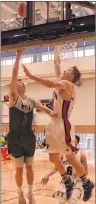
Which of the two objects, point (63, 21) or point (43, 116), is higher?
point (63, 21)

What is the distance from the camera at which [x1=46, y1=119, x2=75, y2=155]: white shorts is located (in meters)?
3.36

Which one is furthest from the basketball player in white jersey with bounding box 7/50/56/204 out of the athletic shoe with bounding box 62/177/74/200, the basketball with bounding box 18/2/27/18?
the basketball with bounding box 18/2/27/18

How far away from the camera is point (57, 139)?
339cm

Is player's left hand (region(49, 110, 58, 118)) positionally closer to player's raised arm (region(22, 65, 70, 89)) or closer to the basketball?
player's raised arm (region(22, 65, 70, 89))

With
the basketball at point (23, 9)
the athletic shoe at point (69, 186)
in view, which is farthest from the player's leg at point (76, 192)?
the basketball at point (23, 9)

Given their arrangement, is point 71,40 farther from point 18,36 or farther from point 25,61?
point 25,61

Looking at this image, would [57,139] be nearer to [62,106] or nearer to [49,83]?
[62,106]

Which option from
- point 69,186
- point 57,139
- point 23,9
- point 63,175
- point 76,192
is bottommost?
point 76,192

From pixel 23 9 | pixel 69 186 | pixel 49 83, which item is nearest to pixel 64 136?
pixel 69 186

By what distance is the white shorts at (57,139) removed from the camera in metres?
3.36

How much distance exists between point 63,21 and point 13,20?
870 millimetres

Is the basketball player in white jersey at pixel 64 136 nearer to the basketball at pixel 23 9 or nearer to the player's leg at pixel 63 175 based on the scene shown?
the player's leg at pixel 63 175

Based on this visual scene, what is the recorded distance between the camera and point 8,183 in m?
5.48

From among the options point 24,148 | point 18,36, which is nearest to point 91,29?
point 18,36
